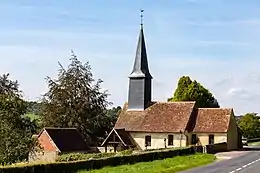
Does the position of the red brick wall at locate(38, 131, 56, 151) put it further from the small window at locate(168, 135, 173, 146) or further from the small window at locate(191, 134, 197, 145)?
the small window at locate(191, 134, 197, 145)

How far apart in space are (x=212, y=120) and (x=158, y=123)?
262 inches

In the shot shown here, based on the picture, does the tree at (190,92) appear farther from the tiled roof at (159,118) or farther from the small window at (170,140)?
the small window at (170,140)

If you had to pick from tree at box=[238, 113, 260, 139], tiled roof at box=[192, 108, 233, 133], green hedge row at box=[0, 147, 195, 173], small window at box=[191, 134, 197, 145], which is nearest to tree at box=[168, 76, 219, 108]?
tree at box=[238, 113, 260, 139]

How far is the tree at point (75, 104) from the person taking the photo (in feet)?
249

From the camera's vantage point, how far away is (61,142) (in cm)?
5988

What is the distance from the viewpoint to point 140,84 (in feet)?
242

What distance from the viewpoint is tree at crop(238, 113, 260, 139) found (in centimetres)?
10556

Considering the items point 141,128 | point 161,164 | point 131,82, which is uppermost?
point 131,82

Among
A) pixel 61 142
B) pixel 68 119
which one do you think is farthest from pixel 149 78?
pixel 61 142

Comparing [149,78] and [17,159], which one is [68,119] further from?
[17,159]

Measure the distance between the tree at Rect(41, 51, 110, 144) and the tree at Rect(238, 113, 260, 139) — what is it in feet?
121

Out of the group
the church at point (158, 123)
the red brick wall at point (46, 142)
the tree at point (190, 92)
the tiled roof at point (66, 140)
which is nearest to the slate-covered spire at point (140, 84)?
the church at point (158, 123)

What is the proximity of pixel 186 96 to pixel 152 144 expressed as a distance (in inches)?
1105

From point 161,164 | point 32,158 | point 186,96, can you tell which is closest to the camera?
point 161,164
